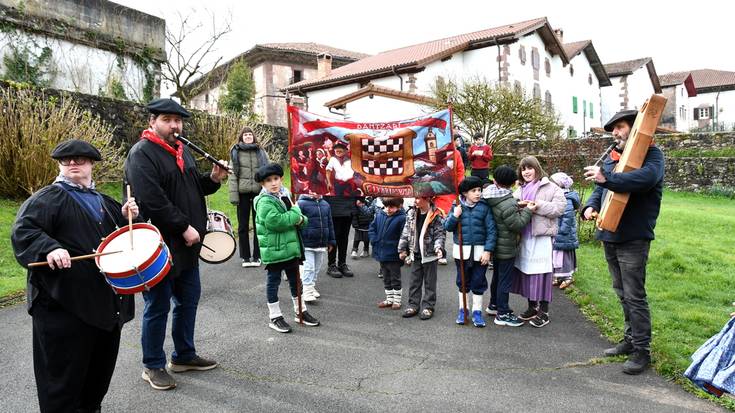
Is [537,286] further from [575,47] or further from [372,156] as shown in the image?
[575,47]

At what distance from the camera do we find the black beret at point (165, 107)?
4.16m

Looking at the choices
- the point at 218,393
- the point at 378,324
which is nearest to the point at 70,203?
the point at 218,393

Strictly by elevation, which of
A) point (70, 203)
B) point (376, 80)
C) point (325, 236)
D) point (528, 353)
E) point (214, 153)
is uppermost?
point (376, 80)

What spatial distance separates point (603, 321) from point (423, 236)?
85.5 inches

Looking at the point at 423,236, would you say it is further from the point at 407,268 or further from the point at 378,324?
the point at 407,268

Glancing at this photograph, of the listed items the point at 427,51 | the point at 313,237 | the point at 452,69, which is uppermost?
the point at 427,51

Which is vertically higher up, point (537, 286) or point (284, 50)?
point (284, 50)

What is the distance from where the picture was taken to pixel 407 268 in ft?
28.6

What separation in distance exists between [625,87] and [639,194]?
50.8 metres

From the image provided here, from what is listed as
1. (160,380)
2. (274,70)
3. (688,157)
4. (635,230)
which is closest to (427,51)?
(274,70)

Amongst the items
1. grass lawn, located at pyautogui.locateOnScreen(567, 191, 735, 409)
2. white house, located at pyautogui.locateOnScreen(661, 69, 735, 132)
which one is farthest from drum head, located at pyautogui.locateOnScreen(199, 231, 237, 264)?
white house, located at pyautogui.locateOnScreen(661, 69, 735, 132)

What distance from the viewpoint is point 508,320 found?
5.89 m

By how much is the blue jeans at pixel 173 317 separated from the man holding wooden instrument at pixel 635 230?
342cm

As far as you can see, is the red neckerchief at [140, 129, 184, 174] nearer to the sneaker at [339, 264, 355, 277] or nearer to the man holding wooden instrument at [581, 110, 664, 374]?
the man holding wooden instrument at [581, 110, 664, 374]
